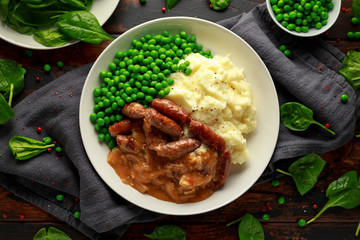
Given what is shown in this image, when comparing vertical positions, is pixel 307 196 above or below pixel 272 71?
below

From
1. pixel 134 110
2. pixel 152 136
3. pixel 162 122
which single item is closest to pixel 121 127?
pixel 134 110

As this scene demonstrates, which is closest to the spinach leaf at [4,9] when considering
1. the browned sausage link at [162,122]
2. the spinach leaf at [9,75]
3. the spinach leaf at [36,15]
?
the spinach leaf at [36,15]

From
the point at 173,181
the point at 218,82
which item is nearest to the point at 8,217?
the point at 173,181

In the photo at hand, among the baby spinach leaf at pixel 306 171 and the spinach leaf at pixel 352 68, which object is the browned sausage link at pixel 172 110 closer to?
the baby spinach leaf at pixel 306 171

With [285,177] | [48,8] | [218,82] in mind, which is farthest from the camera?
[285,177]

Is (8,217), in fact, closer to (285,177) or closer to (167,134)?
(167,134)
